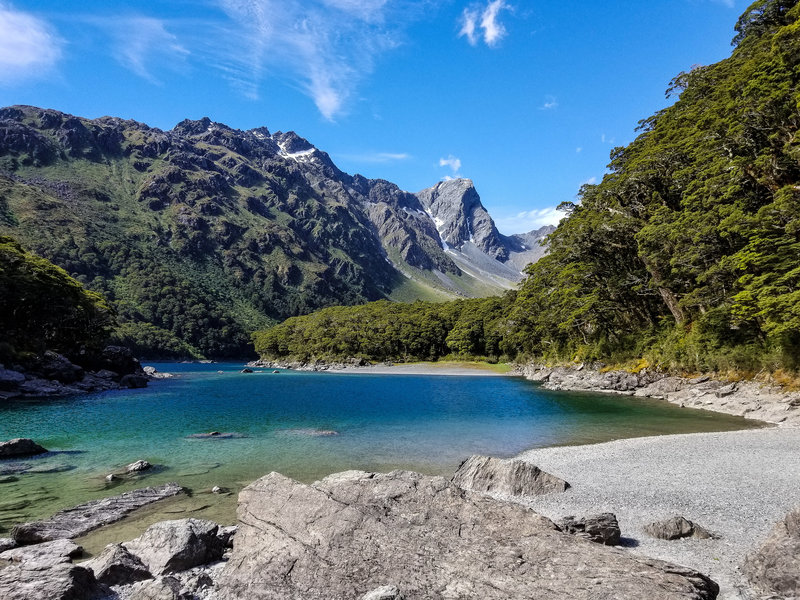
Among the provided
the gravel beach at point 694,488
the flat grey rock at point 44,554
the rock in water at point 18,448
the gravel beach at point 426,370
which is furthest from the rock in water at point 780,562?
the gravel beach at point 426,370

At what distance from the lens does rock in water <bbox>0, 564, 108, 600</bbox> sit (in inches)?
286

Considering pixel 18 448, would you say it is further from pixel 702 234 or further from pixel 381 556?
pixel 702 234

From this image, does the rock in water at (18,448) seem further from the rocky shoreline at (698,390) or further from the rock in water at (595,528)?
the rocky shoreline at (698,390)

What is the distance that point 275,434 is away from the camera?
28.3m

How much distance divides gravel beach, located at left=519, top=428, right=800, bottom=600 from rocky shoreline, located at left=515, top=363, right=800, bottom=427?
610cm

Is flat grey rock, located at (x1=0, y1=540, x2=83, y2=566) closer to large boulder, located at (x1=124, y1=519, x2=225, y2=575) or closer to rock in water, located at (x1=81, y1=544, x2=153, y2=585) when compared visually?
rock in water, located at (x1=81, y1=544, x2=153, y2=585)

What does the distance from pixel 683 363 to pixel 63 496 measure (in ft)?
158

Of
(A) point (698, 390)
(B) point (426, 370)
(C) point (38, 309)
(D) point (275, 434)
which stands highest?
(C) point (38, 309)

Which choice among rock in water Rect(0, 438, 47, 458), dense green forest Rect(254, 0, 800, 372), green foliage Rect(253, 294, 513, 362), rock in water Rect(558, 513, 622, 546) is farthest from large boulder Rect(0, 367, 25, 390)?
green foliage Rect(253, 294, 513, 362)

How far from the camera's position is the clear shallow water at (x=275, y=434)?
58.1ft

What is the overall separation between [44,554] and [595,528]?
12.6 m

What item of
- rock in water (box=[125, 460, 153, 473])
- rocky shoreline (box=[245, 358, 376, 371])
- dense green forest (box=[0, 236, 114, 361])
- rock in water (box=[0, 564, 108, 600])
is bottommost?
rocky shoreline (box=[245, 358, 376, 371])

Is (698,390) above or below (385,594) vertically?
below

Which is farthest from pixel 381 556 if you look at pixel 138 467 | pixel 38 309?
pixel 38 309
